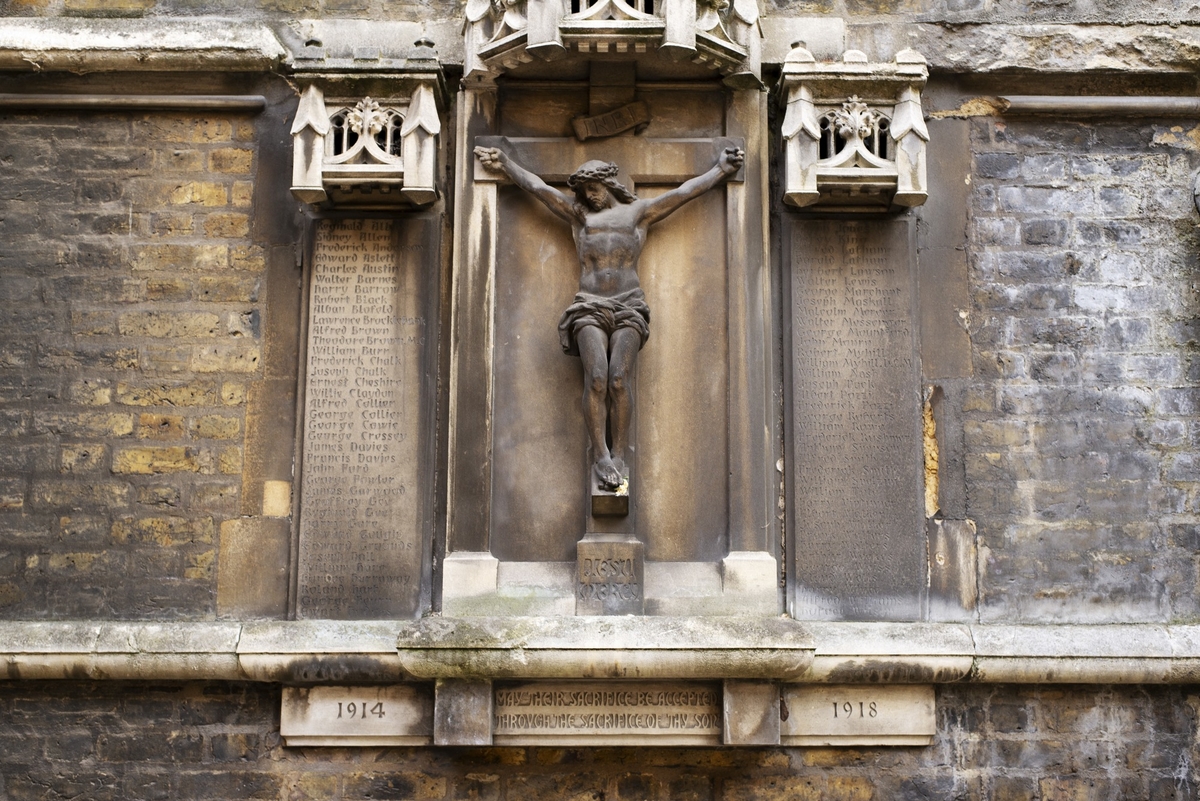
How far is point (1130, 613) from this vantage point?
20.1ft

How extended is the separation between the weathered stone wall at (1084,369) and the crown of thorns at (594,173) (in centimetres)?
175

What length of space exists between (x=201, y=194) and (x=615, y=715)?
3123 millimetres

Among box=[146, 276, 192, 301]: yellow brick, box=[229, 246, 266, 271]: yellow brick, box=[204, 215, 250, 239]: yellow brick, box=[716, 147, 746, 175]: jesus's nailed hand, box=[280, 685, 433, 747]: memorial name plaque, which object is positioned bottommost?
box=[280, 685, 433, 747]: memorial name plaque

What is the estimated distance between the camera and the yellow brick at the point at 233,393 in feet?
20.7

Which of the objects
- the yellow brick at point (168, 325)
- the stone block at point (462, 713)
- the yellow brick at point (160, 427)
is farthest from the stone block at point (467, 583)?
the yellow brick at point (168, 325)

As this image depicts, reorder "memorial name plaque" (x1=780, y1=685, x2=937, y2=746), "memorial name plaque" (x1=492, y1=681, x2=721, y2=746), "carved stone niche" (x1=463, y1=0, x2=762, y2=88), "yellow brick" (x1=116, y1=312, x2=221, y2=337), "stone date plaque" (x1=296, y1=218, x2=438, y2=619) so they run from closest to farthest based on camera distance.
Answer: "memorial name plaque" (x1=492, y1=681, x2=721, y2=746), "memorial name plaque" (x1=780, y1=685, x2=937, y2=746), "carved stone niche" (x1=463, y1=0, x2=762, y2=88), "stone date plaque" (x1=296, y1=218, x2=438, y2=619), "yellow brick" (x1=116, y1=312, x2=221, y2=337)

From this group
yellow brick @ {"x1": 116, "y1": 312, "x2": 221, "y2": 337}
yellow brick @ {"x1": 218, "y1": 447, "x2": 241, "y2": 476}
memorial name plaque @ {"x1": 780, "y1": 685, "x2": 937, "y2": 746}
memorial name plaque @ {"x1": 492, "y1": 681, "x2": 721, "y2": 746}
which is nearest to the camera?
memorial name plaque @ {"x1": 492, "y1": 681, "x2": 721, "y2": 746}

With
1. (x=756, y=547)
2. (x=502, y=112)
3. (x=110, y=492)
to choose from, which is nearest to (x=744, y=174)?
(x=502, y=112)

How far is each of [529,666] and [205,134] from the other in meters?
3.03

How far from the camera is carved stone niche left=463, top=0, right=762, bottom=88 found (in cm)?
599

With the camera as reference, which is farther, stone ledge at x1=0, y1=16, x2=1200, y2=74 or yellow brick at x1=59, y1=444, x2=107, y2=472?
stone ledge at x1=0, y1=16, x2=1200, y2=74

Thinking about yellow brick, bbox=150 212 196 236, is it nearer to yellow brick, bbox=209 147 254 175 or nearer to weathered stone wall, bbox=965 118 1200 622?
yellow brick, bbox=209 147 254 175

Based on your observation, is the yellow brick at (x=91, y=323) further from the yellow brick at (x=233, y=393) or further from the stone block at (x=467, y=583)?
the stone block at (x=467, y=583)

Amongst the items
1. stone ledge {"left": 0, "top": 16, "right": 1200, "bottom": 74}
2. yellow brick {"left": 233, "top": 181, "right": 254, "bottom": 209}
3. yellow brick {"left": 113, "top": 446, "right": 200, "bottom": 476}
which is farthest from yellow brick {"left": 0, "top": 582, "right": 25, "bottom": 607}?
stone ledge {"left": 0, "top": 16, "right": 1200, "bottom": 74}
